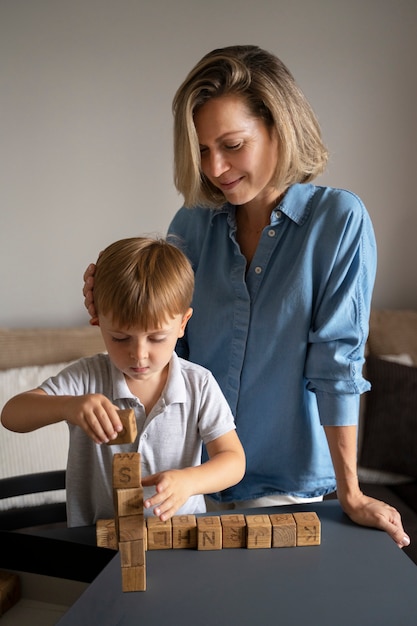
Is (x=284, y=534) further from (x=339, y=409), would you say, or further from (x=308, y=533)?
(x=339, y=409)

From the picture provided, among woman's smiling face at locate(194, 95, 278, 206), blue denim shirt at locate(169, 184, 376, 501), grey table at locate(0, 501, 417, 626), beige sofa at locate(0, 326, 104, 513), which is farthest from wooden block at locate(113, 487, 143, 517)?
beige sofa at locate(0, 326, 104, 513)

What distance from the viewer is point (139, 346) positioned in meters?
1.13

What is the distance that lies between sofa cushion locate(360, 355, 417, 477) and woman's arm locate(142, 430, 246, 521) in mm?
1410

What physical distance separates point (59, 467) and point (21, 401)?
1.26 meters

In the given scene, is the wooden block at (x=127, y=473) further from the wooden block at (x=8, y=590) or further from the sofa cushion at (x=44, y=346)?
the sofa cushion at (x=44, y=346)

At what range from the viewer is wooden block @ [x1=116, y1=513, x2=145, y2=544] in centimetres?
95

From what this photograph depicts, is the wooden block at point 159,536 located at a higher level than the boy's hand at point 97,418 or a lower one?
lower

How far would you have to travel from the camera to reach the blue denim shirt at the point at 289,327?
1304 mm

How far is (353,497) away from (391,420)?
53.7 inches

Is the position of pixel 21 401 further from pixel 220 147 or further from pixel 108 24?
pixel 108 24

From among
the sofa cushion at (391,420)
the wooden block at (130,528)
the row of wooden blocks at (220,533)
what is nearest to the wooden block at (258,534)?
the row of wooden blocks at (220,533)

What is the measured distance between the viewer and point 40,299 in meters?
2.84

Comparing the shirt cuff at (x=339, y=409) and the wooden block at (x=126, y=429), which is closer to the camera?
the wooden block at (x=126, y=429)

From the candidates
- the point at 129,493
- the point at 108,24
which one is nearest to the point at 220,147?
the point at 129,493
